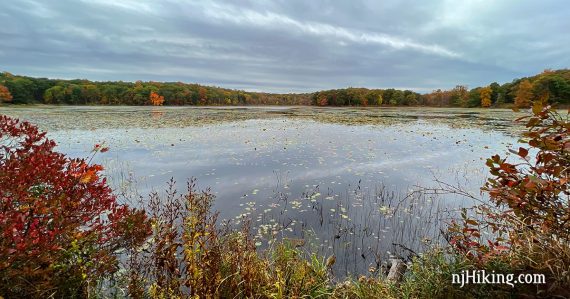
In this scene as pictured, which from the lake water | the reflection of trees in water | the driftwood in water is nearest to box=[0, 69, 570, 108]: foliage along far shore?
the lake water

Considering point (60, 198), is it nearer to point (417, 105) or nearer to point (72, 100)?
point (72, 100)

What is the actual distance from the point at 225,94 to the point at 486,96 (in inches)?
4343

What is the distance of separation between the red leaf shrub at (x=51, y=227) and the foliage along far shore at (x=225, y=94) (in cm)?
9237

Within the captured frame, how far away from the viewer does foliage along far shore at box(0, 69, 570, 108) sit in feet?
263

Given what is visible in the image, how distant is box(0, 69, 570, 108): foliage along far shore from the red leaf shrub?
303 ft

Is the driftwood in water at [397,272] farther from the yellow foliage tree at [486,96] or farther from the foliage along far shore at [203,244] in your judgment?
the yellow foliage tree at [486,96]

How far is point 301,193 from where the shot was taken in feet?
31.2

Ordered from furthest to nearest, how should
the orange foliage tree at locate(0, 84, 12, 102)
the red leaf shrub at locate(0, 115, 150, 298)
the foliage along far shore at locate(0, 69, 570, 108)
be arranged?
the foliage along far shore at locate(0, 69, 570, 108) → the orange foliage tree at locate(0, 84, 12, 102) → the red leaf shrub at locate(0, 115, 150, 298)

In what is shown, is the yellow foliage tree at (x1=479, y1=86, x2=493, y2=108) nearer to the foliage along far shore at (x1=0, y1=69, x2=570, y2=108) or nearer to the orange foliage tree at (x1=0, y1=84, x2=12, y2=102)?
the foliage along far shore at (x1=0, y1=69, x2=570, y2=108)

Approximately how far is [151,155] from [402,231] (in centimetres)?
1295

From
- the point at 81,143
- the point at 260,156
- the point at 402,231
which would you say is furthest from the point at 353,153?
the point at 81,143

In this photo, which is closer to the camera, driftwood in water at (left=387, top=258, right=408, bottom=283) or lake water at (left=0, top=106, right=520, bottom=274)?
driftwood in water at (left=387, top=258, right=408, bottom=283)

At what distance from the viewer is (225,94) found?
145250 mm

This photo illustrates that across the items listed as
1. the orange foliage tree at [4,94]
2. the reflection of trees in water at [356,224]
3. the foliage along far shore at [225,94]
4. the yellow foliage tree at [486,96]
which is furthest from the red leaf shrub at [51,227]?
the yellow foliage tree at [486,96]
